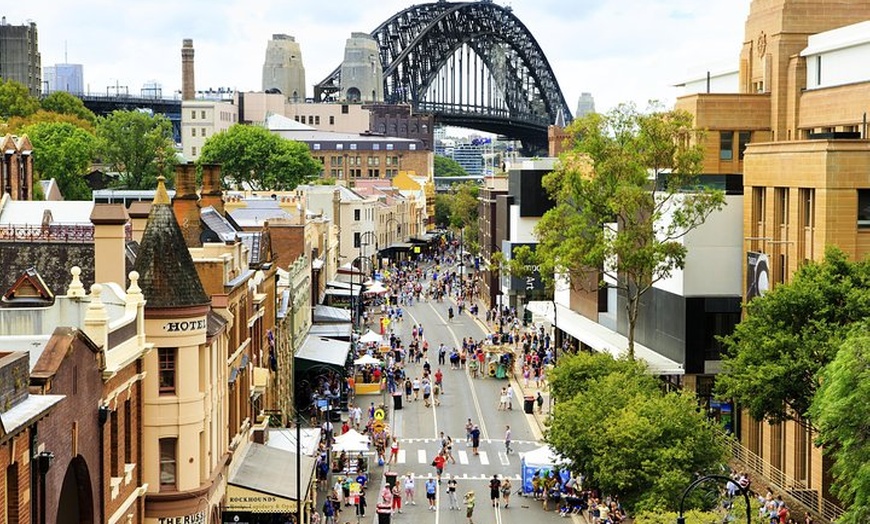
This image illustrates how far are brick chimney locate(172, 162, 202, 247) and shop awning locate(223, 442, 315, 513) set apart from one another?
801 cm

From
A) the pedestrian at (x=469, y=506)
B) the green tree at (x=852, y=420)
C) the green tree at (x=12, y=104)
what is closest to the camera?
the green tree at (x=852, y=420)

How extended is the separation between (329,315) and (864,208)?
4672 centimetres

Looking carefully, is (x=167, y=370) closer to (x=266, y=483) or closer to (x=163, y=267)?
(x=163, y=267)

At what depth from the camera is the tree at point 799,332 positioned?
4769 cm

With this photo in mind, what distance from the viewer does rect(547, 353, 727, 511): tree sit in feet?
150

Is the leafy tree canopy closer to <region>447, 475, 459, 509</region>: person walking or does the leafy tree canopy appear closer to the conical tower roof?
<region>447, 475, 459, 509</region>: person walking

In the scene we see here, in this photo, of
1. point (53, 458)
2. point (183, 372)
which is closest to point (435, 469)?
point (183, 372)

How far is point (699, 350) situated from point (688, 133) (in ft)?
33.3

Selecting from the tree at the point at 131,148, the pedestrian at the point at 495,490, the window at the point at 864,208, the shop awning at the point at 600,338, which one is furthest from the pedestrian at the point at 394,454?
the tree at the point at 131,148

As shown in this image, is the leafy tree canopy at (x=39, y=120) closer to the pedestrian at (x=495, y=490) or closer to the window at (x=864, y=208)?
the pedestrian at (x=495, y=490)

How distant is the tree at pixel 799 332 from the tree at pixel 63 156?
10638 cm

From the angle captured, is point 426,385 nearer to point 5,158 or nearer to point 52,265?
point 5,158

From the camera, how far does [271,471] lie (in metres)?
49.3

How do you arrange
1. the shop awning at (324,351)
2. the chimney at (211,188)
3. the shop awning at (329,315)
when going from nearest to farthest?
1. the chimney at (211,188)
2. the shop awning at (324,351)
3. the shop awning at (329,315)
